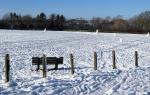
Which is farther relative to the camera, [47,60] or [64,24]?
[64,24]

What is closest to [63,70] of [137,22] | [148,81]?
[148,81]

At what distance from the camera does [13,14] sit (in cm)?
17050

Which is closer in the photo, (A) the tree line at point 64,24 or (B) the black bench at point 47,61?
(B) the black bench at point 47,61

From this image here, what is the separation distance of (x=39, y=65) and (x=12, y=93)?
745 centimetres

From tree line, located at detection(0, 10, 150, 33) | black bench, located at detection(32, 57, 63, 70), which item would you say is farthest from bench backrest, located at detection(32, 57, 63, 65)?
tree line, located at detection(0, 10, 150, 33)

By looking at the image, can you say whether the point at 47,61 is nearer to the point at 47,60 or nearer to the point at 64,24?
the point at 47,60

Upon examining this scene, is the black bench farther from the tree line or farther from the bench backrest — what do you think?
the tree line

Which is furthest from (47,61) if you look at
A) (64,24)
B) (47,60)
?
(64,24)

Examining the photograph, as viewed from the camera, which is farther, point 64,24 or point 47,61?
point 64,24

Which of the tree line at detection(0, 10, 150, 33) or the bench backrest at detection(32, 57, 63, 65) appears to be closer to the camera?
the bench backrest at detection(32, 57, 63, 65)

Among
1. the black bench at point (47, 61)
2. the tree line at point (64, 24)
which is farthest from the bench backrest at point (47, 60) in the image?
the tree line at point (64, 24)

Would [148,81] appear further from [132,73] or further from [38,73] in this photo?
[38,73]

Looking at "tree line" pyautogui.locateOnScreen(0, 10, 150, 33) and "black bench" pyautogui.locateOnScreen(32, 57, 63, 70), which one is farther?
"tree line" pyautogui.locateOnScreen(0, 10, 150, 33)

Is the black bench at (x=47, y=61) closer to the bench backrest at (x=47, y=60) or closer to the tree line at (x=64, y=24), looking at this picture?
the bench backrest at (x=47, y=60)
